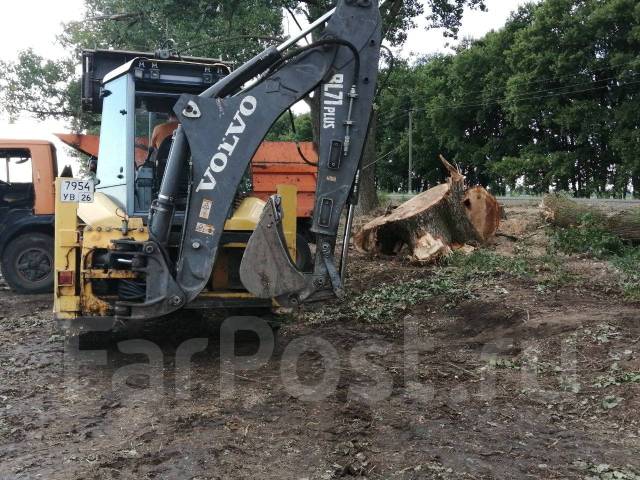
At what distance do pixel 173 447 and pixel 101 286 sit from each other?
217cm

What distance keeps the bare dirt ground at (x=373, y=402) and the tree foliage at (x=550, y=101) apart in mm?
21928

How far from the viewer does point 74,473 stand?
11.9 feet

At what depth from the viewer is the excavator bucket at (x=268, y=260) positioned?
534cm

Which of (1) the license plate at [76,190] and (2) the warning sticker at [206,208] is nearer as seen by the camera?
(2) the warning sticker at [206,208]

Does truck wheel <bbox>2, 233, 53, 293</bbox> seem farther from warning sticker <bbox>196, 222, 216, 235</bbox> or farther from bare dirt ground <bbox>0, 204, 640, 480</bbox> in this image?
warning sticker <bbox>196, 222, 216, 235</bbox>

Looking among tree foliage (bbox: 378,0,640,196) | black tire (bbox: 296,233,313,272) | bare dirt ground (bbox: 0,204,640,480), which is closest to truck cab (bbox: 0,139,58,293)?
bare dirt ground (bbox: 0,204,640,480)

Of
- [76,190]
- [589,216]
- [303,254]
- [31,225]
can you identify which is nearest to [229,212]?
[76,190]

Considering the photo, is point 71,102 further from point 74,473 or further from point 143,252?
point 74,473

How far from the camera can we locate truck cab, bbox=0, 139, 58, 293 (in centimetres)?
938

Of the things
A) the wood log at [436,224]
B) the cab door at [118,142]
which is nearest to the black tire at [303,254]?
the wood log at [436,224]

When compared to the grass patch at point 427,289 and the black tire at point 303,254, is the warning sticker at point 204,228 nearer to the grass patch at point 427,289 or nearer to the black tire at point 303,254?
the grass patch at point 427,289

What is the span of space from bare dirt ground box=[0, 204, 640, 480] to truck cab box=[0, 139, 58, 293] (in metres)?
2.15

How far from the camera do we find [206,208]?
5.43 meters

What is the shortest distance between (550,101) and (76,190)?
35013 mm
